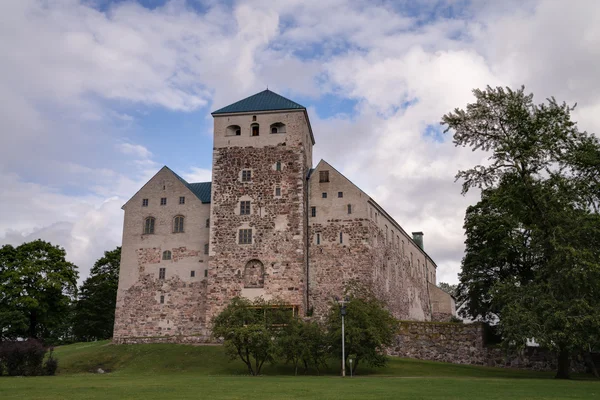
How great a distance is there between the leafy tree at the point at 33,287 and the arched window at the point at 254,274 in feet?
57.1

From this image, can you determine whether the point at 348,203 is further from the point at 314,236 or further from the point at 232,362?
the point at 232,362

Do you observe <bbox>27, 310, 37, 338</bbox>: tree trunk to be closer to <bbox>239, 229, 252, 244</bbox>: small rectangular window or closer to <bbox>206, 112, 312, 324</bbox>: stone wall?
<bbox>206, 112, 312, 324</bbox>: stone wall

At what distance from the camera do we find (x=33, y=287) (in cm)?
5319

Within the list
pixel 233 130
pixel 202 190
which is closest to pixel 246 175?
→ pixel 233 130

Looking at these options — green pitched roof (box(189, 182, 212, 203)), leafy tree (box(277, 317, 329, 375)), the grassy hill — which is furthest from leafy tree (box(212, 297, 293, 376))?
green pitched roof (box(189, 182, 212, 203))

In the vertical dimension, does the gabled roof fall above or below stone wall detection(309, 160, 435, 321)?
above

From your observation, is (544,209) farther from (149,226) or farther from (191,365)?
(149,226)

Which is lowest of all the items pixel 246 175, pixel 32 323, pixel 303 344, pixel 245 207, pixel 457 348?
pixel 457 348

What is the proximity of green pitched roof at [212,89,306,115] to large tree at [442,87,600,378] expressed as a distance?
19.9 m

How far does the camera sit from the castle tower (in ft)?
162

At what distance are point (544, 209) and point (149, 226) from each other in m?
34.5

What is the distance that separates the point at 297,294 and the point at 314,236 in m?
5.62

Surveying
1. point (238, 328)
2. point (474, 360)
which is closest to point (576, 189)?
point (474, 360)

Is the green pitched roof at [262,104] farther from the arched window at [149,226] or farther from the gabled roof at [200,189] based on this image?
the arched window at [149,226]
